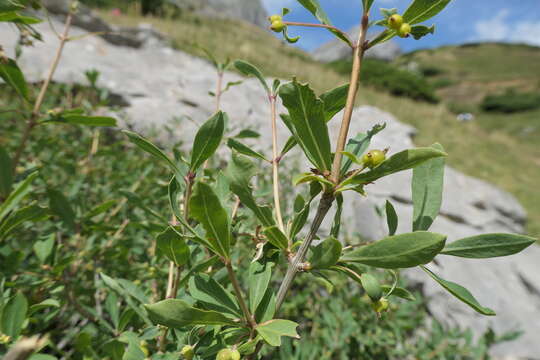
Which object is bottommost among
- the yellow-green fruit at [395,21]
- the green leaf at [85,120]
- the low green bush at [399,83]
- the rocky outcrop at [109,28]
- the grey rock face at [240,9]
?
the green leaf at [85,120]

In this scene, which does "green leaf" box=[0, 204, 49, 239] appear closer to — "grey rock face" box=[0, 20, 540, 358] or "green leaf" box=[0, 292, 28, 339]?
"green leaf" box=[0, 292, 28, 339]

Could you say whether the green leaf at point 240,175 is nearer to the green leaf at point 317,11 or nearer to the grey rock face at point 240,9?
the green leaf at point 317,11

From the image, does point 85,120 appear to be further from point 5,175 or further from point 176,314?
point 176,314

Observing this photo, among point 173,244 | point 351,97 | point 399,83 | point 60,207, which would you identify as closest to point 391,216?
point 351,97

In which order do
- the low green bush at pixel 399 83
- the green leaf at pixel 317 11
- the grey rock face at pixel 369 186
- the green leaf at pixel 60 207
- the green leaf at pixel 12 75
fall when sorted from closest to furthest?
1. the green leaf at pixel 317 11
2. the green leaf at pixel 12 75
3. the green leaf at pixel 60 207
4. the grey rock face at pixel 369 186
5. the low green bush at pixel 399 83

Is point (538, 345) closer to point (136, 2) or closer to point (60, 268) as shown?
point (60, 268)

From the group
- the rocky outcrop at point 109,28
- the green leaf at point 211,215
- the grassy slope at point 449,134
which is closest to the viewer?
the green leaf at point 211,215

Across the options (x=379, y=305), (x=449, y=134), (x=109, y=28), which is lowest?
(x=379, y=305)

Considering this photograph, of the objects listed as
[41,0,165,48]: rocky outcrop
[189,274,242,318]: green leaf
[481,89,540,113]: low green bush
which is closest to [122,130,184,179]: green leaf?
[189,274,242,318]: green leaf

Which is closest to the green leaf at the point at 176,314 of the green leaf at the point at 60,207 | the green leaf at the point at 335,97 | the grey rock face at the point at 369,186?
the green leaf at the point at 335,97
